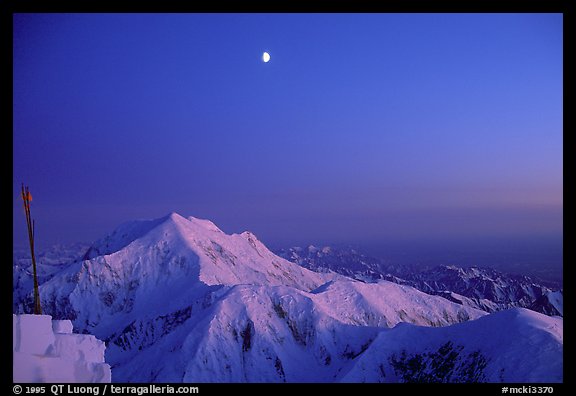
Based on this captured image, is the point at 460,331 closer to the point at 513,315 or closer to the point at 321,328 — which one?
Result: the point at 513,315

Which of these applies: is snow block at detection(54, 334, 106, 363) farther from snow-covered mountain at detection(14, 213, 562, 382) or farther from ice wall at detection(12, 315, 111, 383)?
snow-covered mountain at detection(14, 213, 562, 382)

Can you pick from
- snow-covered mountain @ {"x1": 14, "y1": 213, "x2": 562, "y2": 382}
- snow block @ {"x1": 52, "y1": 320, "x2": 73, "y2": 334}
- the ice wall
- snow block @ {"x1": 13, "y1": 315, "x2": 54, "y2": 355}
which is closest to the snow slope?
snow-covered mountain @ {"x1": 14, "y1": 213, "x2": 562, "y2": 382}

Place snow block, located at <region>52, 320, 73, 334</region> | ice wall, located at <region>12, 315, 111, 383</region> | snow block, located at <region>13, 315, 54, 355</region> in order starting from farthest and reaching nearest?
1. snow block, located at <region>52, 320, 73, 334</region>
2. snow block, located at <region>13, 315, 54, 355</region>
3. ice wall, located at <region>12, 315, 111, 383</region>

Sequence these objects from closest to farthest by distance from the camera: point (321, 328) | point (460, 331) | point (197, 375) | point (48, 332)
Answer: point (48, 332), point (460, 331), point (197, 375), point (321, 328)

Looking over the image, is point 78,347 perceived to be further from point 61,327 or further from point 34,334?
point 61,327

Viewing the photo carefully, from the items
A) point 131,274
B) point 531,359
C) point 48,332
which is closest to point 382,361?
point 531,359

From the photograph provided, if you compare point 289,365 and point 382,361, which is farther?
point 289,365

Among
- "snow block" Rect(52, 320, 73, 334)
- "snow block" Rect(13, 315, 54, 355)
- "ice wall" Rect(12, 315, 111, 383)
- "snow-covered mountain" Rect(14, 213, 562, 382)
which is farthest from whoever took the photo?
"snow-covered mountain" Rect(14, 213, 562, 382)
